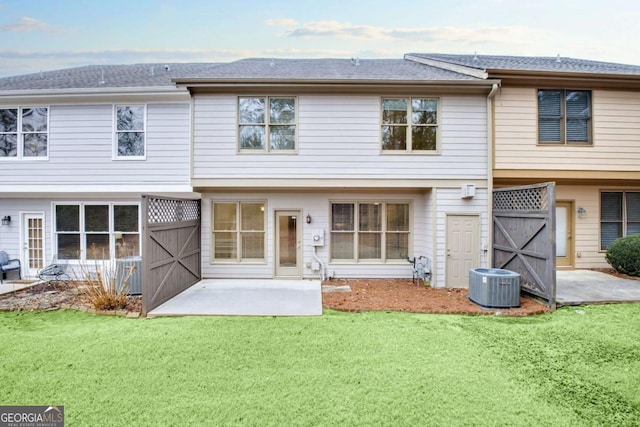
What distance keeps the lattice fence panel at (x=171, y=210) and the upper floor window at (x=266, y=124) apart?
2090mm

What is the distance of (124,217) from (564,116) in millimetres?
12864

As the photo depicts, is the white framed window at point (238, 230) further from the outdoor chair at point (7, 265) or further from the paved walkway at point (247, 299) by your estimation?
the outdoor chair at point (7, 265)

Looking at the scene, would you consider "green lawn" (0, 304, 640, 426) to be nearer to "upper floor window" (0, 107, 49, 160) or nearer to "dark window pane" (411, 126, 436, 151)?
"dark window pane" (411, 126, 436, 151)

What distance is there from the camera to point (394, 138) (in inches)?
323

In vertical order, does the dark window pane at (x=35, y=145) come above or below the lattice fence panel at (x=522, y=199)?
above

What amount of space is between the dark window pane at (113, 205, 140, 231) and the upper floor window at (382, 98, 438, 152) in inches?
297

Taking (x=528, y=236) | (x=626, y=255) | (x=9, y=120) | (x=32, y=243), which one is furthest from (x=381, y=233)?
(x=9, y=120)

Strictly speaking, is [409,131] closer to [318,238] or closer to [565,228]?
[318,238]

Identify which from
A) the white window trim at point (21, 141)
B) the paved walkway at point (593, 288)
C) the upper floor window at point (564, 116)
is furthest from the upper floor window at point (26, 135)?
the upper floor window at point (564, 116)

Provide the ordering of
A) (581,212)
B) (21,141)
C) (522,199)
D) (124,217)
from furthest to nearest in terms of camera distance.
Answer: (581,212) → (124,217) → (21,141) → (522,199)

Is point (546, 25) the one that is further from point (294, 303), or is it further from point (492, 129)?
point (294, 303)

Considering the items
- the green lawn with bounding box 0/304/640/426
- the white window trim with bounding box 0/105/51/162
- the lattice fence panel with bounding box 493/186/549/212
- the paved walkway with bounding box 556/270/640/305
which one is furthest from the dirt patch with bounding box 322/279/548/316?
the white window trim with bounding box 0/105/51/162

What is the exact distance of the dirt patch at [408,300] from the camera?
6.15 m

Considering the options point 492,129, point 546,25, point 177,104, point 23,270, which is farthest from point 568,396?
point 546,25
